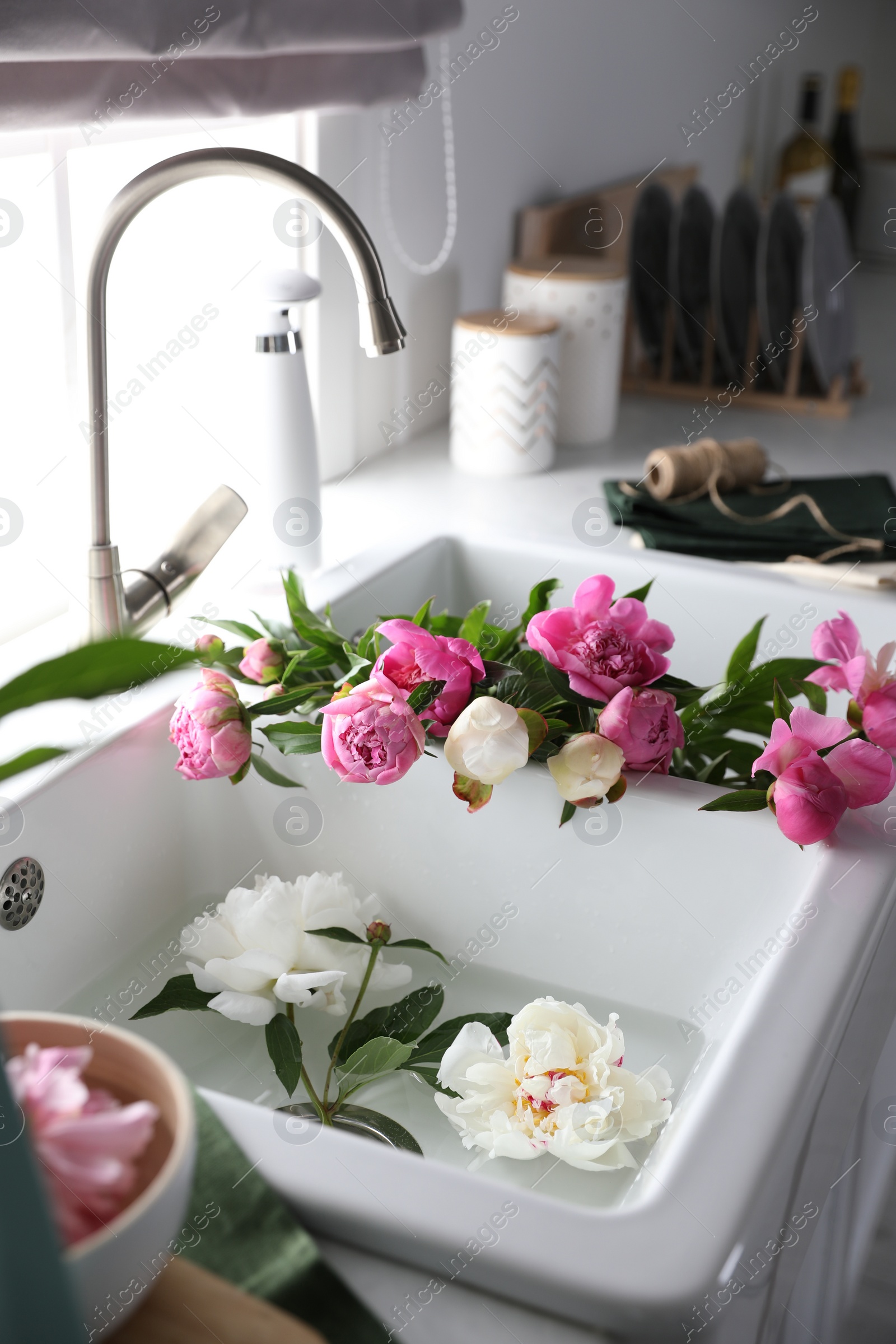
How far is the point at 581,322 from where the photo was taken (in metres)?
1.46

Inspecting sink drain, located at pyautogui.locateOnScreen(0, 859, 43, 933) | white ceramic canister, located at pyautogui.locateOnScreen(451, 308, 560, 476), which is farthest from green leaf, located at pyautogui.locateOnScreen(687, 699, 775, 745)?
white ceramic canister, located at pyautogui.locateOnScreen(451, 308, 560, 476)

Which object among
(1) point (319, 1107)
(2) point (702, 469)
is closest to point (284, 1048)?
(1) point (319, 1107)

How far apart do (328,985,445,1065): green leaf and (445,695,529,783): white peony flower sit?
13 cm

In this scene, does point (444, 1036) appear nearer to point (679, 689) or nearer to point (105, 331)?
point (679, 689)

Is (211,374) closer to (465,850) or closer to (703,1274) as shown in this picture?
(465,850)

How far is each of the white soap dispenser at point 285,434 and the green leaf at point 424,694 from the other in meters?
0.36

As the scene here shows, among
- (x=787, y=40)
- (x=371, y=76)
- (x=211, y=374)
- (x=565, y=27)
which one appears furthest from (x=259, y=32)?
(x=787, y=40)

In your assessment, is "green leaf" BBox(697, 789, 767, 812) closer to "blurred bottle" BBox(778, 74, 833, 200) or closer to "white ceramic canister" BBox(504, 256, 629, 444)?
"white ceramic canister" BBox(504, 256, 629, 444)

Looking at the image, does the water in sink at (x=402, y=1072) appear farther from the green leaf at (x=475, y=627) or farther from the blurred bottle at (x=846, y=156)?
the blurred bottle at (x=846, y=156)

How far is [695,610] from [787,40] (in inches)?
83.1

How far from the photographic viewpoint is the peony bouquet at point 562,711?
0.65m

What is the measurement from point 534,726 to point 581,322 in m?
0.91

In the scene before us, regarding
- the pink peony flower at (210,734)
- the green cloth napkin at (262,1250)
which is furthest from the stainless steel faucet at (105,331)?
the green cloth napkin at (262,1250)

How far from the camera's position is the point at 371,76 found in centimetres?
116
